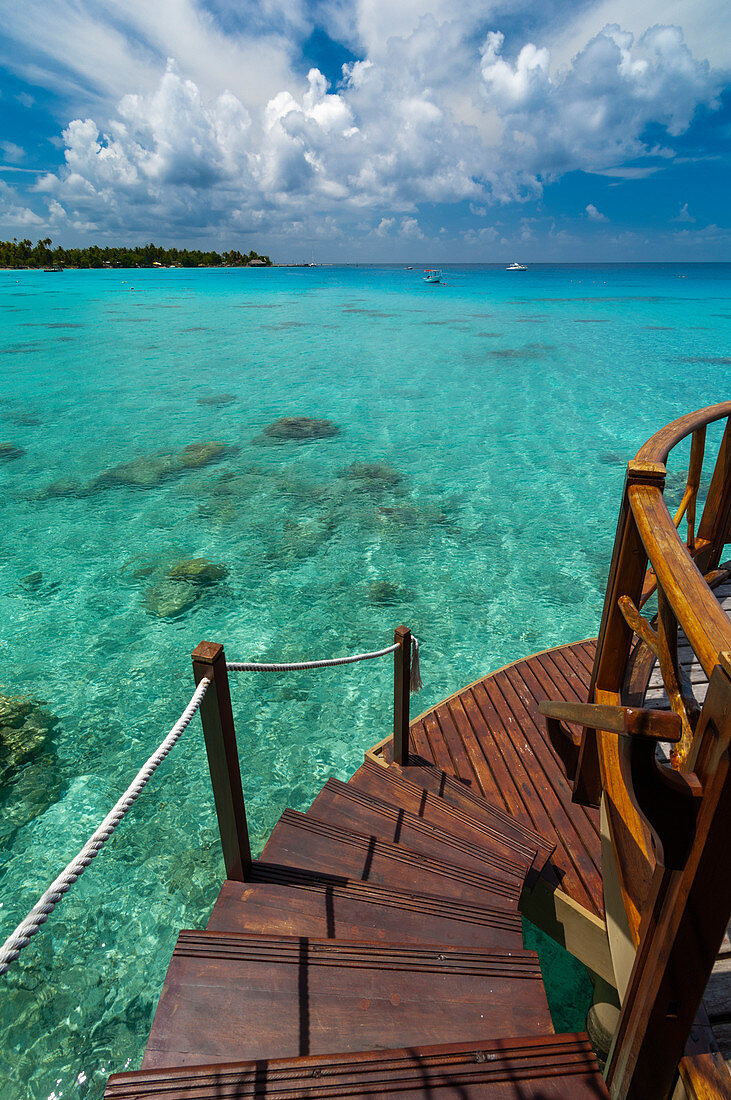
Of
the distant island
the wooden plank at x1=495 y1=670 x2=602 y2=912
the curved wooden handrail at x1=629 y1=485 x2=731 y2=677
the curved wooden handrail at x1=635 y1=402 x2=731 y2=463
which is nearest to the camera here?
the curved wooden handrail at x1=629 y1=485 x2=731 y2=677

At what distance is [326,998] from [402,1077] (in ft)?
1.58

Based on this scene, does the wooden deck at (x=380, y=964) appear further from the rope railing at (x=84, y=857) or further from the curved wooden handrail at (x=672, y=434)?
the curved wooden handrail at (x=672, y=434)

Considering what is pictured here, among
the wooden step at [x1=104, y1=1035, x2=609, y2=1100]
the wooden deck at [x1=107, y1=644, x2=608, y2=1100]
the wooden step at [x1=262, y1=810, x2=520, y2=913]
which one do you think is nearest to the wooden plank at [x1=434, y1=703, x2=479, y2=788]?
the wooden deck at [x1=107, y1=644, x2=608, y2=1100]

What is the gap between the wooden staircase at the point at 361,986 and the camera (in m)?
1.79

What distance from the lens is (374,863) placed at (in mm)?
3215

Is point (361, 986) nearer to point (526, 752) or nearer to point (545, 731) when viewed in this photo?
point (526, 752)

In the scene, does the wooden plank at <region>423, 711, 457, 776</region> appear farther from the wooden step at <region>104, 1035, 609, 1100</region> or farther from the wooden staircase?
the wooden step at <region>104, 1035, 609, 1100</region>

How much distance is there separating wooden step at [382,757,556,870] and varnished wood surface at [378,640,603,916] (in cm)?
10

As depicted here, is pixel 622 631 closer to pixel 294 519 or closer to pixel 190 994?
pixel 190 994

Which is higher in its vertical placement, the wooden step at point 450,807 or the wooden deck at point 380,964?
the wooden deck at point 380,964

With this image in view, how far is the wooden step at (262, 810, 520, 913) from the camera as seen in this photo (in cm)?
307

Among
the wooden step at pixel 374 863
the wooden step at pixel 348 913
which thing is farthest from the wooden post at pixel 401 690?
the wooden step at pixel 348 913

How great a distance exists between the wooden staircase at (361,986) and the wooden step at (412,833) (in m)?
0.02

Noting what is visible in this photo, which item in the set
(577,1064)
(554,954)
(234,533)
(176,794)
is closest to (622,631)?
(577,1064)
